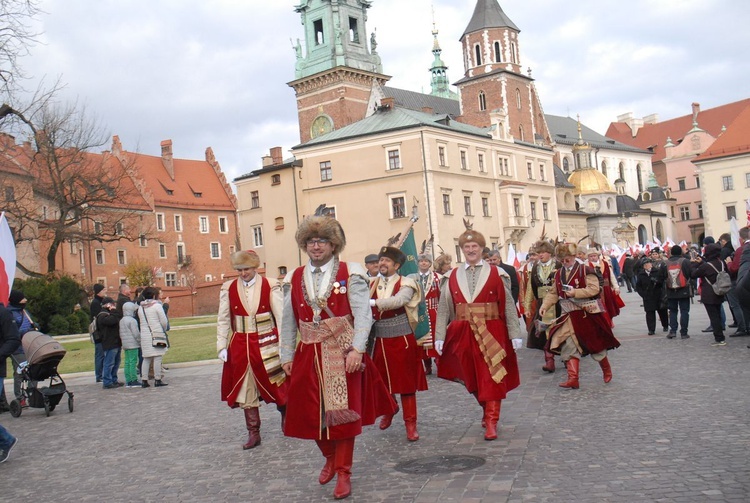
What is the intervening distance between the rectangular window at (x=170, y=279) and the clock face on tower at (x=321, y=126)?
1866 cm

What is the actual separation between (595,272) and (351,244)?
157 feet

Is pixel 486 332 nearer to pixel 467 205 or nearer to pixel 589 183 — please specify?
pixel 467 205

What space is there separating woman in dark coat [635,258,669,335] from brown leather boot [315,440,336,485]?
454 inches

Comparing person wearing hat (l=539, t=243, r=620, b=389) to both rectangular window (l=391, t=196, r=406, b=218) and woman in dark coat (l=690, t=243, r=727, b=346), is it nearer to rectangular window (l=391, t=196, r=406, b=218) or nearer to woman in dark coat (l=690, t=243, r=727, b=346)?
woman in dark coat (l=690, t=243, r=727, b=346)

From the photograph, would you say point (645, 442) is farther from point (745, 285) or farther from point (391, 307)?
point (745, 285)

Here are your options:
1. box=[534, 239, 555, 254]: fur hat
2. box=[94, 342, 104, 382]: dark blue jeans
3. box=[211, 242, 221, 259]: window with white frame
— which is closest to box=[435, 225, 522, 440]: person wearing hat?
box=[534, 239, 555, 254]: fur hat

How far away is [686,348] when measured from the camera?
1441 cm

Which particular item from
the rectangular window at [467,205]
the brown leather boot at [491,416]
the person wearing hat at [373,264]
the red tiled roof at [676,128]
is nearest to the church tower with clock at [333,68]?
the rectangular window at [467,205]

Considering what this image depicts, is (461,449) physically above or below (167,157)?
below

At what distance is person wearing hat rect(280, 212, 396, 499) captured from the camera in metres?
6.36

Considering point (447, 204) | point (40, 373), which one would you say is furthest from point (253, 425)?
point (447, 204)

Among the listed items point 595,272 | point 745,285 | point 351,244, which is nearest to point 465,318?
point 595,272

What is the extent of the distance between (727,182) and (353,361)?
→ 3227 inches

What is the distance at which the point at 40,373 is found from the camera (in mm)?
11883
